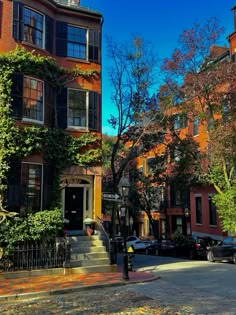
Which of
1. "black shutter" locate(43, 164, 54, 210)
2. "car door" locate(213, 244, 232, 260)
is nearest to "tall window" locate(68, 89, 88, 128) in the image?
"black shutter" locate(43, 164, 54, 210)

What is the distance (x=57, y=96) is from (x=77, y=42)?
3.16 metres

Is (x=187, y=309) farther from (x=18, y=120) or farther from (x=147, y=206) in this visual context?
(x=147, y=206)

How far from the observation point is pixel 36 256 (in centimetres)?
1455

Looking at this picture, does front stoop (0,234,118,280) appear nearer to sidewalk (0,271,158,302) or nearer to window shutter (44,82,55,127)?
sidewalk (0,271,158,302)

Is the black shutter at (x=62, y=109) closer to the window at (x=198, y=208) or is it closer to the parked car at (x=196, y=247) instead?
the parked car at (x=196, y=247)

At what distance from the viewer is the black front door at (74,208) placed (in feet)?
59.8

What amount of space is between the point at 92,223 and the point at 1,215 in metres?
4.48

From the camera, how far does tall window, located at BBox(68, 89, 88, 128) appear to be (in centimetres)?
1842

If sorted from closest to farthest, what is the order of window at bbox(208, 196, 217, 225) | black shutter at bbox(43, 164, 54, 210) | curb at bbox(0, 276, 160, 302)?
curb at bbox(0, 276, 160, 302) → black shutter at bbox(43, 164, 54, 210) → window at bbox(208, 196, 217, 225)

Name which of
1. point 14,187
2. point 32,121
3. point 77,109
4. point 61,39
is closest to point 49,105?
point 32,121

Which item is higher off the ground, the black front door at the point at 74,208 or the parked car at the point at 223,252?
the black front door at the point at 74,208

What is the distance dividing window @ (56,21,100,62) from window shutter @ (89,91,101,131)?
1.90 meters

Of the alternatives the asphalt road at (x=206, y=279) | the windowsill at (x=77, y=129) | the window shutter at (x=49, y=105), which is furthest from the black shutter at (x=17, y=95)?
the asphalt road at (x=206, y=279)

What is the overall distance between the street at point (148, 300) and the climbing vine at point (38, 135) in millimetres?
5446
